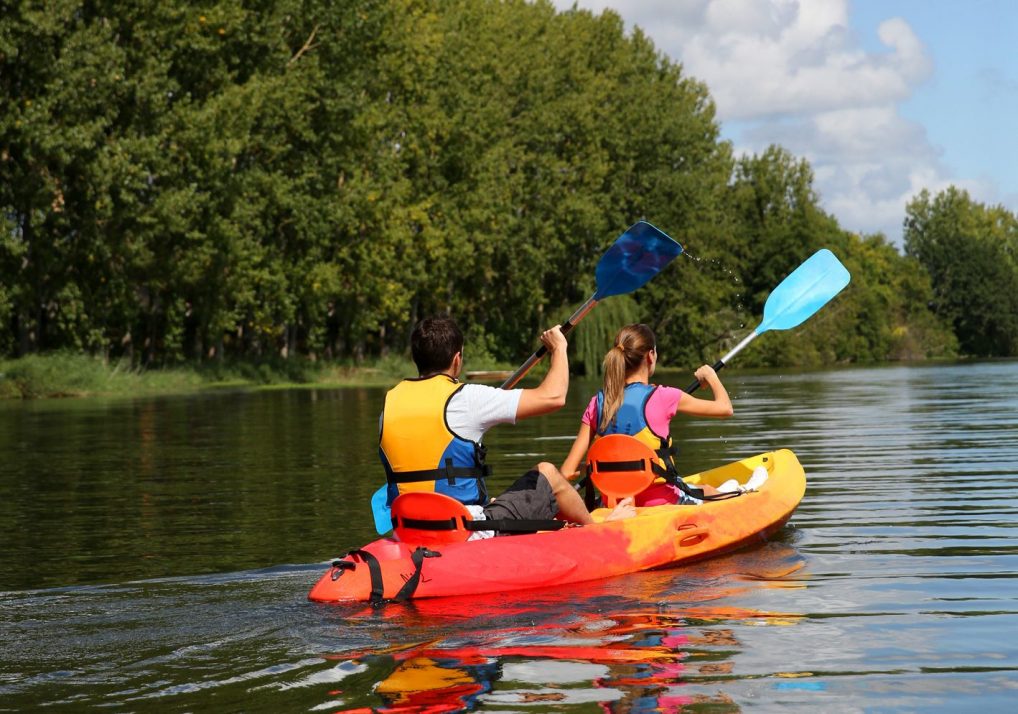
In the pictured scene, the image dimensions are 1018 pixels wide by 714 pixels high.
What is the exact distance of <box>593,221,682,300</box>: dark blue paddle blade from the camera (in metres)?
10.2

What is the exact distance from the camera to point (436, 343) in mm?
7043

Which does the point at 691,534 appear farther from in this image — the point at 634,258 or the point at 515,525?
the point at 634,258

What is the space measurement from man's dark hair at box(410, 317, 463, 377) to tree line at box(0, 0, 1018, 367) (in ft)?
85.0

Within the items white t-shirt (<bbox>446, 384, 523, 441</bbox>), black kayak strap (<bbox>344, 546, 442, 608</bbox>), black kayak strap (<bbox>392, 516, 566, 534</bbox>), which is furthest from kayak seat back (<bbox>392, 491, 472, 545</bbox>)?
white t-shirt (<bbox>446, 384, 523, 441</bbox>)

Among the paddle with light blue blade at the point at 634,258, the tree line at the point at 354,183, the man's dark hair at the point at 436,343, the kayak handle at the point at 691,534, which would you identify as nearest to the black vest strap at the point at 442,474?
the man's dark hair at the point at 436,343

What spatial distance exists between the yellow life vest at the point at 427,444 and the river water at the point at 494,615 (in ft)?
1.95

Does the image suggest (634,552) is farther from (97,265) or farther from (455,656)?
(97,265)

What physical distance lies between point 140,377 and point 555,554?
98.3ft

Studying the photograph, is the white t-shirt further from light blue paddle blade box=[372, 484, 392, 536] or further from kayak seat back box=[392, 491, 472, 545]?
light blue paddle blade box=[372, 484, 392, 536]

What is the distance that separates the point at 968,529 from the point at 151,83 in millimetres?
27117

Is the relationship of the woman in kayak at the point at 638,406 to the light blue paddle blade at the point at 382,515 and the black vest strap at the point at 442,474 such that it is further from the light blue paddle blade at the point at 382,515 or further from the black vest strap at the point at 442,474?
the black vest strap at the point at 442,474

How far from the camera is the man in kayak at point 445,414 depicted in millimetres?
6965

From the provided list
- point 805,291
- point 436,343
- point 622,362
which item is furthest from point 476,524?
point 805,291

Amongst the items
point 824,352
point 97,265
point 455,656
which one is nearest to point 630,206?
point 824,352
